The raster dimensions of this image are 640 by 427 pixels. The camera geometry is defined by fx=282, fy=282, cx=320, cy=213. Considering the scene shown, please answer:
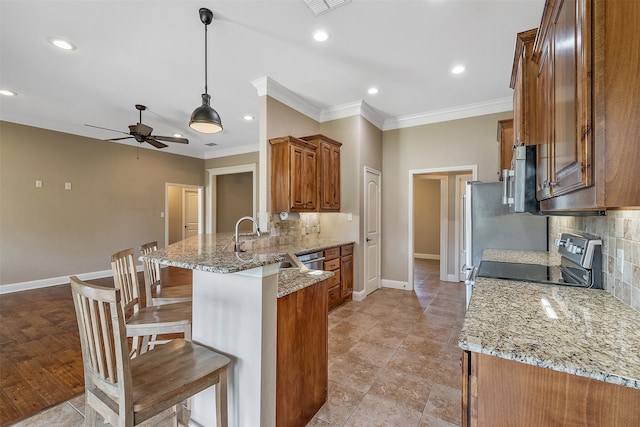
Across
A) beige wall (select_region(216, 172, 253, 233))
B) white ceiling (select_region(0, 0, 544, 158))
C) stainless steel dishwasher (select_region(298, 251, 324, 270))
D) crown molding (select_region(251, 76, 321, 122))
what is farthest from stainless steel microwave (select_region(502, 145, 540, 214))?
beige wall (select_region(216, 172, 253, 233))

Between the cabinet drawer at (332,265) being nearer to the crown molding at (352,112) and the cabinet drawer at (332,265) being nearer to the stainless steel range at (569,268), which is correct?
the stainless steel range at (569,268)

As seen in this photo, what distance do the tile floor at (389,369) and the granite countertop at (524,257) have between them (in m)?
0.98

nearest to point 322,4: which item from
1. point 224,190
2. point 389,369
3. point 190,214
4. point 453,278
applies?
point 389,369

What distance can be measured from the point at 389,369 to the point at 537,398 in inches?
69.7

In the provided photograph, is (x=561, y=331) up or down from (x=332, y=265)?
up

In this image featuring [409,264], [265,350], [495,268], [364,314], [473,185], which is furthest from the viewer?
[409,264]

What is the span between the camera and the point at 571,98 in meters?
0.85

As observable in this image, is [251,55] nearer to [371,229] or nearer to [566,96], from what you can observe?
[566,96]

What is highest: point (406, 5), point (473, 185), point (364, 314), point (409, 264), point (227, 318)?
point (406, 5)

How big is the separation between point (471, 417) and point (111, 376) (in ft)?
4.28

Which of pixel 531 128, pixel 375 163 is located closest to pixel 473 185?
pixel 531 128

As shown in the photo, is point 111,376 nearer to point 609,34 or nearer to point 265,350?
point 265,350

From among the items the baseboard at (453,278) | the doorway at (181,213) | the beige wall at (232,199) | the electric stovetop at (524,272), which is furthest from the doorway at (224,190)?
the electric stovetop at (524,272)

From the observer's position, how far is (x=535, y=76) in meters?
1.42
